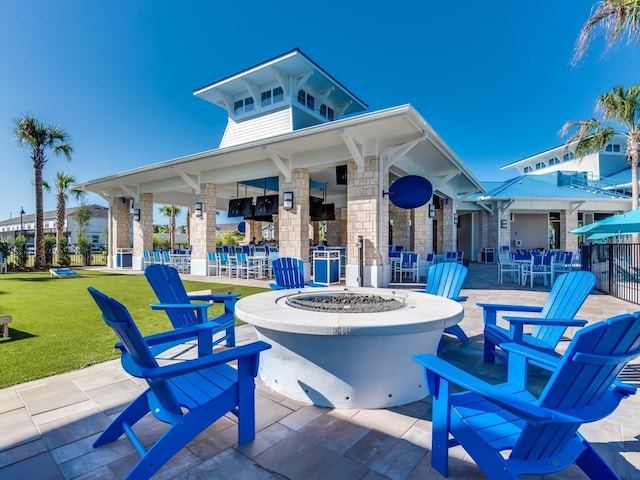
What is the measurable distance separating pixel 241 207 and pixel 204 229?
2298mm

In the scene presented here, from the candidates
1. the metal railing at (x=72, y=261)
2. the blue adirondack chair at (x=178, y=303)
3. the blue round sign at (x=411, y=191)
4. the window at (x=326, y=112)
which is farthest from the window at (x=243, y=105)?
the metal railing at (x=72, y=261)

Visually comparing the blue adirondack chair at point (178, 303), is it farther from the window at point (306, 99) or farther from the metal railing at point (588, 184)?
the metal railing at point (588, 184)

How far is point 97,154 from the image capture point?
15148mm

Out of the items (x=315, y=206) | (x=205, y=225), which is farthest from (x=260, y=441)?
(x=315, y=206)

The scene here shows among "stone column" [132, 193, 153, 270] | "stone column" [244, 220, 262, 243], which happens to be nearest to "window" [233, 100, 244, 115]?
"stone column" [132, 193, 153, 270]

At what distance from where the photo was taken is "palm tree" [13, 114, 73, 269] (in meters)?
12.9

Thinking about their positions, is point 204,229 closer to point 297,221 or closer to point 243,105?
point 297,221

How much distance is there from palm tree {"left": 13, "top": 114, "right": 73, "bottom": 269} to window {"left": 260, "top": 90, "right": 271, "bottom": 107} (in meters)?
9.11

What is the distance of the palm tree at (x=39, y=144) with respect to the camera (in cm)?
1285

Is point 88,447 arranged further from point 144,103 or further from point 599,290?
point 144,103

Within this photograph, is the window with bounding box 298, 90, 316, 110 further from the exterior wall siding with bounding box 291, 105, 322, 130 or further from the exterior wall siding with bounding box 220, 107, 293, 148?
the exterior wall siding with bounding box 220, 107, 293, 148

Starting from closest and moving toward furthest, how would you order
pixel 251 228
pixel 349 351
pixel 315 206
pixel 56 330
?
pixel 349 351
pixel 56 330
pixel 315 206
pixel 251 228

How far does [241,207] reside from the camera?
1313cm

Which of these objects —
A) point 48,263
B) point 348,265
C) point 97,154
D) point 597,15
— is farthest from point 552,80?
point 48,263
